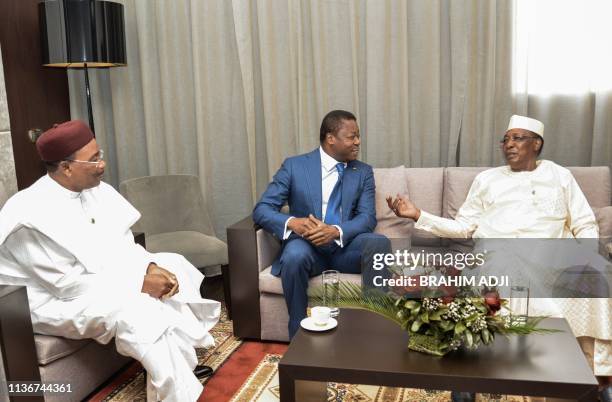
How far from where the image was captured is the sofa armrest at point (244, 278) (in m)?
2.90

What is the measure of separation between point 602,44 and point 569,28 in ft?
0.66

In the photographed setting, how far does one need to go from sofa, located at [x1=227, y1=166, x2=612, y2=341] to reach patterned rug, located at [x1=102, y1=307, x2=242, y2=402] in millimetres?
97

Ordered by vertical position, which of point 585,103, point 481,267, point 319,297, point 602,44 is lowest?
point 319,297

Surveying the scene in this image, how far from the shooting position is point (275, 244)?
3.16m

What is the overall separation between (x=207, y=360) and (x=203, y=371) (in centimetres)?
20

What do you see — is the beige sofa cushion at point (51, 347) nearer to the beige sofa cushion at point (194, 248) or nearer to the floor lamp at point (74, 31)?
the beige sofa cushion at point (194, 248)

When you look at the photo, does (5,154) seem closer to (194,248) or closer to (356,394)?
(194,248)

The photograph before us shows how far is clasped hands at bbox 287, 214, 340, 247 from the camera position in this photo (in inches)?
113

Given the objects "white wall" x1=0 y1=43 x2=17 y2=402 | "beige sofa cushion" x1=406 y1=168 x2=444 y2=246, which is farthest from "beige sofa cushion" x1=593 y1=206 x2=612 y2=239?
"white wall" x1=0 y1=43 x2=17 y2=402

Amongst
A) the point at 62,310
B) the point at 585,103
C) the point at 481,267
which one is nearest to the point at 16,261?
the point at 62,310

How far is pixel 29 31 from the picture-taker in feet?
11.2

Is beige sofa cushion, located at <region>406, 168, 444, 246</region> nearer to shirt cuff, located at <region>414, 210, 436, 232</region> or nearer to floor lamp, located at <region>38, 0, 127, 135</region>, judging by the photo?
shirt cuff, located at <region>414, 210, 436, 232</region>

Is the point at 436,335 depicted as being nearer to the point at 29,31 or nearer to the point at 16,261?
the point at 16,261

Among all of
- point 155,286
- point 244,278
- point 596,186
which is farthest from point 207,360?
point 596,186
